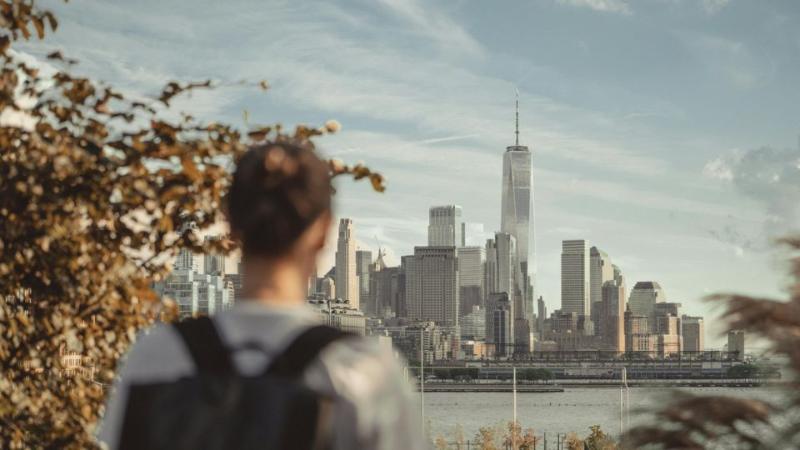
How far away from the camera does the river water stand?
70.2 meters

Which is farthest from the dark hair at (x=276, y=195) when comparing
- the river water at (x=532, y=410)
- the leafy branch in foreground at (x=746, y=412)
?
the river water at (x=532, y=410)

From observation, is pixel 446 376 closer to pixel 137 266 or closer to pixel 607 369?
pixel 607 369

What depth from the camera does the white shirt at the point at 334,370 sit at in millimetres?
1458

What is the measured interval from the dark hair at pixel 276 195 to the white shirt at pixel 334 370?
0.33 feet

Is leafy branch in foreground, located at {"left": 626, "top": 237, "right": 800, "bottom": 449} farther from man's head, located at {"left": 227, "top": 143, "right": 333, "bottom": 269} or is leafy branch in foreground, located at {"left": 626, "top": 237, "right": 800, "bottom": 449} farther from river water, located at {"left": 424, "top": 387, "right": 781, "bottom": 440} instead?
river water, located at {"left": 424, "top": 387, "right": 781, "bottom": 440}

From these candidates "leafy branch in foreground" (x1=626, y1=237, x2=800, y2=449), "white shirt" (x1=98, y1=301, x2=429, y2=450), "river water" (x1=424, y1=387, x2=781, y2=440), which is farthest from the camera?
"river water" (x1=424, y1=387, x2=781, y2=440)

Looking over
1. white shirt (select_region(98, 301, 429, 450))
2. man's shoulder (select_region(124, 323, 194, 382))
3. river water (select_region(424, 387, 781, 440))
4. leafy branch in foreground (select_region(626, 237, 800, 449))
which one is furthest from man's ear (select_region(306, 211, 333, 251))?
river water (select_region(424, 387, 781, 440))

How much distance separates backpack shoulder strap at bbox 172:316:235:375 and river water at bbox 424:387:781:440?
4946 cm

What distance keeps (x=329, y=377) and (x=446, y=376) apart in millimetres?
133778

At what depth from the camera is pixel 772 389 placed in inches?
138

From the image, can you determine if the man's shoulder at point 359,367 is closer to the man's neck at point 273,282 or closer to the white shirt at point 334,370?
the white shirt at point 334,370

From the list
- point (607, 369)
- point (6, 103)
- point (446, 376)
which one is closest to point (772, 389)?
point (6, 103)

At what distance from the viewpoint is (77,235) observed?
434 centimetres

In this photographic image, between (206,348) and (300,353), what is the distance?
0.14m
